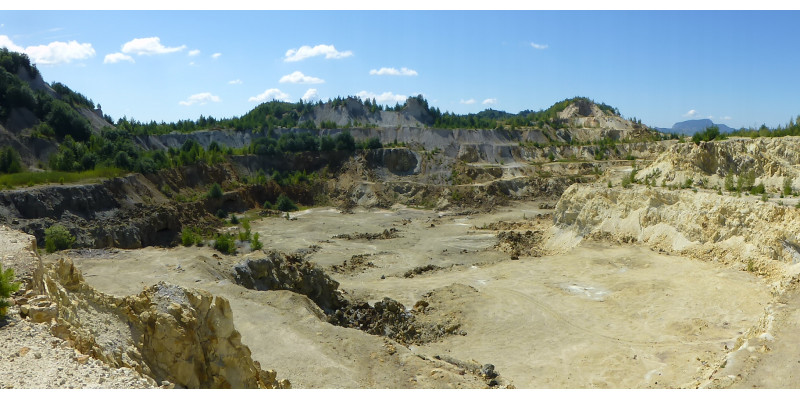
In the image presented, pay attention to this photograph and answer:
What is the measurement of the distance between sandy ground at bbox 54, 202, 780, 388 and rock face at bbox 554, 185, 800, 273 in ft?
3.74

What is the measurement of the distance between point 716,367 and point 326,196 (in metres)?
44.3

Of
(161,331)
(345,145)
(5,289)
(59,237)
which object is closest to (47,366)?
(5,289)

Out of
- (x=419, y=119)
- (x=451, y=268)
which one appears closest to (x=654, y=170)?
(x=451, y=268)

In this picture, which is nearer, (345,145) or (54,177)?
(54,177)

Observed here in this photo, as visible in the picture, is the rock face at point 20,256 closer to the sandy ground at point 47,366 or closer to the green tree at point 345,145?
the sandy ground at point 47,366

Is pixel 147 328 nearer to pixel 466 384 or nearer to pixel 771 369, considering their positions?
pixel 466 384

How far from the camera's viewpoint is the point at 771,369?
1258 centimetres

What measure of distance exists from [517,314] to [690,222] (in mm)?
12434

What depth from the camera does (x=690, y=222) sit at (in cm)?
2780

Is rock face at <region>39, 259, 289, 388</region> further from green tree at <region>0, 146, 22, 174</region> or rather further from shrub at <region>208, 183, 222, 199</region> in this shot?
shrub at <region>208, 183, 222, 199</region>

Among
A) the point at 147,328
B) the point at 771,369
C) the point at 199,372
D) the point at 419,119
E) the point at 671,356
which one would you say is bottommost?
the point at 671,356

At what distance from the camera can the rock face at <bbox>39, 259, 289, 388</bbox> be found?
8.41 meters

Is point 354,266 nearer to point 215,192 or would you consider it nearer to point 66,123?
point 215,192

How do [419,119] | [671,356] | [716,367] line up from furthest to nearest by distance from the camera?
1. [419,119]
2. [671,356]
3. [716,367]
